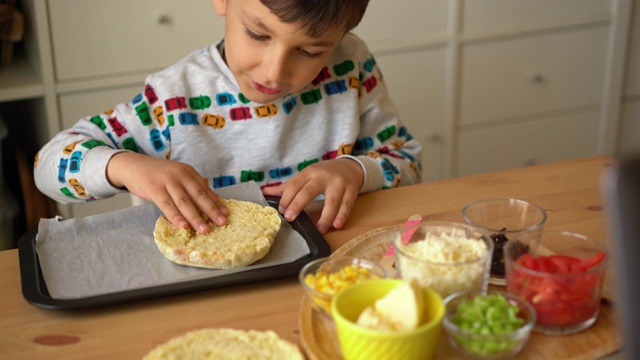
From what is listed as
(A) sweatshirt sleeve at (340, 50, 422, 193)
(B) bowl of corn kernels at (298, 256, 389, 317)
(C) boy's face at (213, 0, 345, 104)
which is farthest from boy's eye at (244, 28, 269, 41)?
(B) bowl of corn kernels at (298, 256, 389, 317)

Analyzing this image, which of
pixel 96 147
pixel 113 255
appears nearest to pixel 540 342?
pixel 113 255

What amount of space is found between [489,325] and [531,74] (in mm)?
1847

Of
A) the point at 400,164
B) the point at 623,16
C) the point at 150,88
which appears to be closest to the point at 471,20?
the point at 623,16

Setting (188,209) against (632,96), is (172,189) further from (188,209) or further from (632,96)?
(632,96)

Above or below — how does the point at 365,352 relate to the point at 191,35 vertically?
below

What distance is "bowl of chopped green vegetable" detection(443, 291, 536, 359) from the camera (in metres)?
0.74

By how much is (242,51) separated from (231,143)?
212mm

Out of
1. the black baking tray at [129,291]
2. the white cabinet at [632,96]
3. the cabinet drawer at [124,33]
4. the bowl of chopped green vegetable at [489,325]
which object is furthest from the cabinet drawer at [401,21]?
the bowl of chopped green vegetable at [489,325]

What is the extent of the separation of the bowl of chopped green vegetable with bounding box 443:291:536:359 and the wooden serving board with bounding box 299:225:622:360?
16 mm

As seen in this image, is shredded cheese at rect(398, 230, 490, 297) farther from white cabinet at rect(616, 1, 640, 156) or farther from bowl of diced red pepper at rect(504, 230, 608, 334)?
white cabinet at rect(616, 1, 640, 156)

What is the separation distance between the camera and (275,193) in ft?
3.85

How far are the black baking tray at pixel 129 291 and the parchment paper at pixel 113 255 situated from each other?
0.01 m

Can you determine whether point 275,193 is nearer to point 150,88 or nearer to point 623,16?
point 150,88

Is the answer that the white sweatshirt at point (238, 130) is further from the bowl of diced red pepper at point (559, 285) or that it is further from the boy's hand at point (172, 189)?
the bowl of diced red pepper at point (559, 285)
